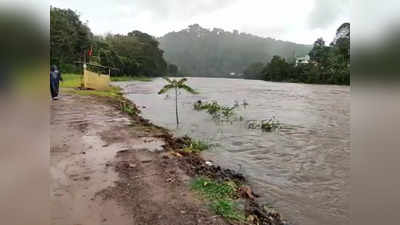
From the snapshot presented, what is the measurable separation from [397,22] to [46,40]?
1.22 metres

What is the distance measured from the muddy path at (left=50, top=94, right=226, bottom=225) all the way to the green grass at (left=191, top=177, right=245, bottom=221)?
0.58 feet

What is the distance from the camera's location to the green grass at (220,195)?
451 centimetres

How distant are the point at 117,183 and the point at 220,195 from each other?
5.72 feet

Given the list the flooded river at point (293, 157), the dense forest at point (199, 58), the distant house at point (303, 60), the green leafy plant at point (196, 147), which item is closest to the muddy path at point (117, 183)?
the green leafy plant at point (196, 147)

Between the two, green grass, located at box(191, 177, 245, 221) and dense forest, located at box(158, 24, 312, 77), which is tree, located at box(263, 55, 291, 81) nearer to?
dense forest, located at box(158, 24, 312, 77)

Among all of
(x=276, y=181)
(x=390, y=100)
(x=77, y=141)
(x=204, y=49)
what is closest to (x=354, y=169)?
(x=390, y=100)

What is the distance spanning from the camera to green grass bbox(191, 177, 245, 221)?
178 inches

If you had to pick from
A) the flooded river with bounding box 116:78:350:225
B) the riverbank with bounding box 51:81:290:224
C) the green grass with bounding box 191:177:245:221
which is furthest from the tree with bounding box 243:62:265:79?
the green grass with bounding box 191:177:245:221

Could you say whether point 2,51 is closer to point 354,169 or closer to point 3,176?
point 3,176

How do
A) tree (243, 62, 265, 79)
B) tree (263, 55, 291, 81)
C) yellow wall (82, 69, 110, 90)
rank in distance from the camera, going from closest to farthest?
yellow wall (82, 69, 110, 90)
tree (243, 62, 265, 79)
tree (263, 55, 291, 81)

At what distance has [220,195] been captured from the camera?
17.3 ft

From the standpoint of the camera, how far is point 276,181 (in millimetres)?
7328

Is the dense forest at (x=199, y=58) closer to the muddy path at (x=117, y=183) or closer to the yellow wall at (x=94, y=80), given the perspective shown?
the yellow wall at (x=94, y=80)

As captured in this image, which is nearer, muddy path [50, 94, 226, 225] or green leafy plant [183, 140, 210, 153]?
muddy path [50, 94, 226, 225]
